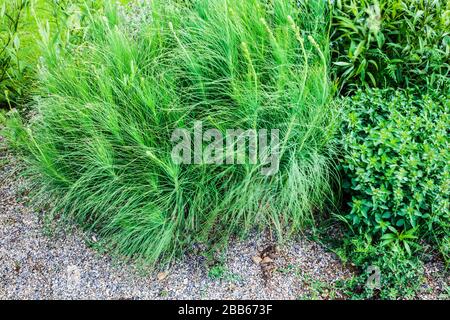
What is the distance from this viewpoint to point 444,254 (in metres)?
2.80

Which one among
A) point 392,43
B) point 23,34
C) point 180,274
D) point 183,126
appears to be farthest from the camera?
point 23,34

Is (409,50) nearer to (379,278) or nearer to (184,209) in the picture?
(379,278)

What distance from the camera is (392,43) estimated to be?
10.5 feet

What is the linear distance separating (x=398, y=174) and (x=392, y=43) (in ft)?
3.35

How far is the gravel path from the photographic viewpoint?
2.76 meters

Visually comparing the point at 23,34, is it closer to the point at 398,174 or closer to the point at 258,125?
the point at 258,125

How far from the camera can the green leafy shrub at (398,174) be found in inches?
107

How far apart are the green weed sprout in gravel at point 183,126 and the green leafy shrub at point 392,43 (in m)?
0.18

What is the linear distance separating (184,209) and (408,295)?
1.42 metres
